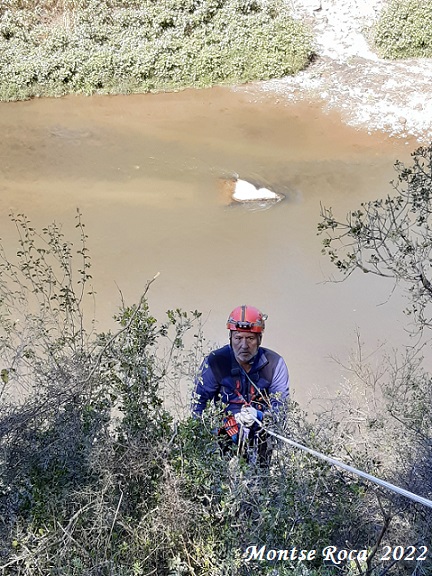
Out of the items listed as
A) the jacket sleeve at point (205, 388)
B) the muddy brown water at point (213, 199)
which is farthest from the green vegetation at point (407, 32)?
the jacket sleeve at point (205, 388)

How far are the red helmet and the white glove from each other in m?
0.49

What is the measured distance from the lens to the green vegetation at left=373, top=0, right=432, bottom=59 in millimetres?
12031

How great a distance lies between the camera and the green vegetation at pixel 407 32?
12.0 metres

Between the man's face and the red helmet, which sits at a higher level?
the red helmet

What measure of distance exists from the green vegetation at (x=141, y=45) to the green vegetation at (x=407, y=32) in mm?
1402

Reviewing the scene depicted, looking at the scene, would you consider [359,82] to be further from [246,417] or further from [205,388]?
[246,417]

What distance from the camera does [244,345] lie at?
365cm

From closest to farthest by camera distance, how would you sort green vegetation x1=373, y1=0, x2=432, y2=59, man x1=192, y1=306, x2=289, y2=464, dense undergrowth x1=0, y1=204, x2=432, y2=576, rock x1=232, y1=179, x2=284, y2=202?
dense undergrowth x1=0, y1=204, x2=432, y2=576 → man x1=192, y1=306, x2=289, y2=464 → rock x1=232, y1=179, x2=284, y2=202 → green vegetation x1=373, y1=0, x2=432, y2=59

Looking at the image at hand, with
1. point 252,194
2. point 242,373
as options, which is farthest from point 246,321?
point 252,194

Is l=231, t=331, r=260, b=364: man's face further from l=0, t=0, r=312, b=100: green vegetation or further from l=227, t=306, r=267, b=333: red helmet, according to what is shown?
l=0, t=0, r=312, b=100: green vegetation

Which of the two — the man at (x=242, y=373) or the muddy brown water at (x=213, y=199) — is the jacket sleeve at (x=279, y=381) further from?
the muddy brown water at (x=213, y=199)

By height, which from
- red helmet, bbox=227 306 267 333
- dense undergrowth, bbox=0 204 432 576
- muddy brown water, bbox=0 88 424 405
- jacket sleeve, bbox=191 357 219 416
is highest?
muddy brown water, bbox=0 88 424 405

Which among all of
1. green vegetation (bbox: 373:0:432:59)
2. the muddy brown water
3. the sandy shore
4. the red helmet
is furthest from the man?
green vegetation (bbox: 373:0:432:59)

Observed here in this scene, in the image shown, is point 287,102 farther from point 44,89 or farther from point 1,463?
point 1,463
